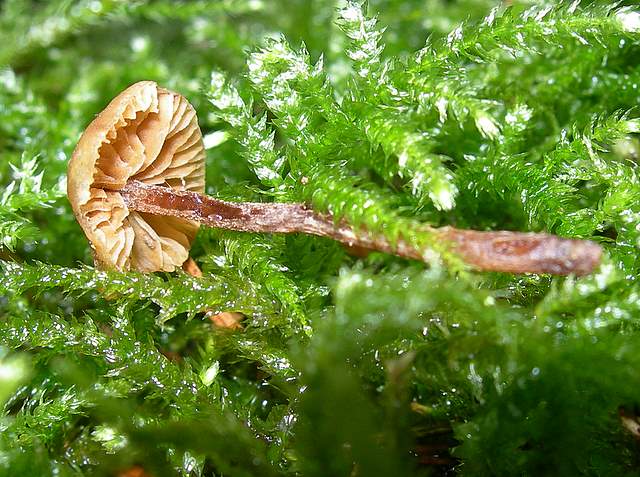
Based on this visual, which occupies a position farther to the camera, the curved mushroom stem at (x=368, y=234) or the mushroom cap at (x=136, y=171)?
the mushroom cap at (x=136, y=171)

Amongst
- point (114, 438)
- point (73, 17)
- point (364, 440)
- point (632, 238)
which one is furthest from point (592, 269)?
point (73, 17)

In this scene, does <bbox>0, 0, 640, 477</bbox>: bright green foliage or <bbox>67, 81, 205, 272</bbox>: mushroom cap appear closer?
<bbox>0, 0, 640, 477</bbox>: bright green foliage

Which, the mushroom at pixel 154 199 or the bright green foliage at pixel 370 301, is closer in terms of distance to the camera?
the bright green foliage at pixel 370 301

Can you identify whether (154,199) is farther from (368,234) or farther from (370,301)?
(370,301)

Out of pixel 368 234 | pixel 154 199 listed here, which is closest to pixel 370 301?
pixel 368 234
